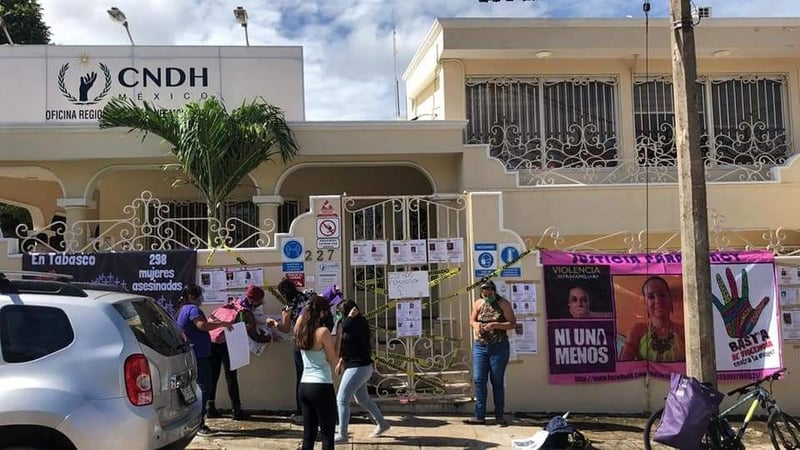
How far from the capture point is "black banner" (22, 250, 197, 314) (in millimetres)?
7930

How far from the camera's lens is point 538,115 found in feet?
39.6

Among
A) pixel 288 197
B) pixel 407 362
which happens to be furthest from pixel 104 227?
pixel 407 362

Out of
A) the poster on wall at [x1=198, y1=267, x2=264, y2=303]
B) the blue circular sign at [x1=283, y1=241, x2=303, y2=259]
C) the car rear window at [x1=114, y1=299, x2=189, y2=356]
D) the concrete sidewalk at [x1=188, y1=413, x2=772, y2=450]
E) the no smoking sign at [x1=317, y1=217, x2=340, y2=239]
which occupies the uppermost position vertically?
the no smoking sign at [x1=317, y1=217, x2=340, y2=239]

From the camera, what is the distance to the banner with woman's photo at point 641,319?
8133 mm

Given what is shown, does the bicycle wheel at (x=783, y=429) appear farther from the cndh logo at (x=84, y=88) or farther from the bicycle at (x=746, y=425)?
the cndh logo at (x=84, y=88)

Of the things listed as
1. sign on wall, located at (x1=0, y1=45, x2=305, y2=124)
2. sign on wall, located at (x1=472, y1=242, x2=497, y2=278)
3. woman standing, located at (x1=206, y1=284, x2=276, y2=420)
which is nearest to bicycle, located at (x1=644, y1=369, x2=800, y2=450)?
sign on wall, located at (x1=472, y1=242, x2=497, y2=278)

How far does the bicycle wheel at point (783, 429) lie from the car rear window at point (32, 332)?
20.6ft

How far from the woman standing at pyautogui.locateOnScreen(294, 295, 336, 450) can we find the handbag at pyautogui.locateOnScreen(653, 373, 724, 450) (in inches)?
115

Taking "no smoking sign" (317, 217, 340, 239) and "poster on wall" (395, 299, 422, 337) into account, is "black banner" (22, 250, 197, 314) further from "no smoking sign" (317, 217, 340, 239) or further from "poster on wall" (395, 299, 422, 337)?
"poster on wall" (395, 299, 422, 337)

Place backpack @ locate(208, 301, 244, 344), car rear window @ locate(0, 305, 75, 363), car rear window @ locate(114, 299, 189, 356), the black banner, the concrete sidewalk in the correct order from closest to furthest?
car rear window @ locate(0, 305, 75, 363), car rear window @ locate(114, 299, 189, 356), the concrete sidewalk, backpack @ locate(208, 301, 244, 344), the black banner

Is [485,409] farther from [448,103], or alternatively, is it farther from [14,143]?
[14,143]

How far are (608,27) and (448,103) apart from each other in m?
3.13

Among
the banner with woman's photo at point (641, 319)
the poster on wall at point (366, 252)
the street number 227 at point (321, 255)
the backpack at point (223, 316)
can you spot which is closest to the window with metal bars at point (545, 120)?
the banner with woman's photo at point (641, 319)

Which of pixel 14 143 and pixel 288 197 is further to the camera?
pixel 288 197
